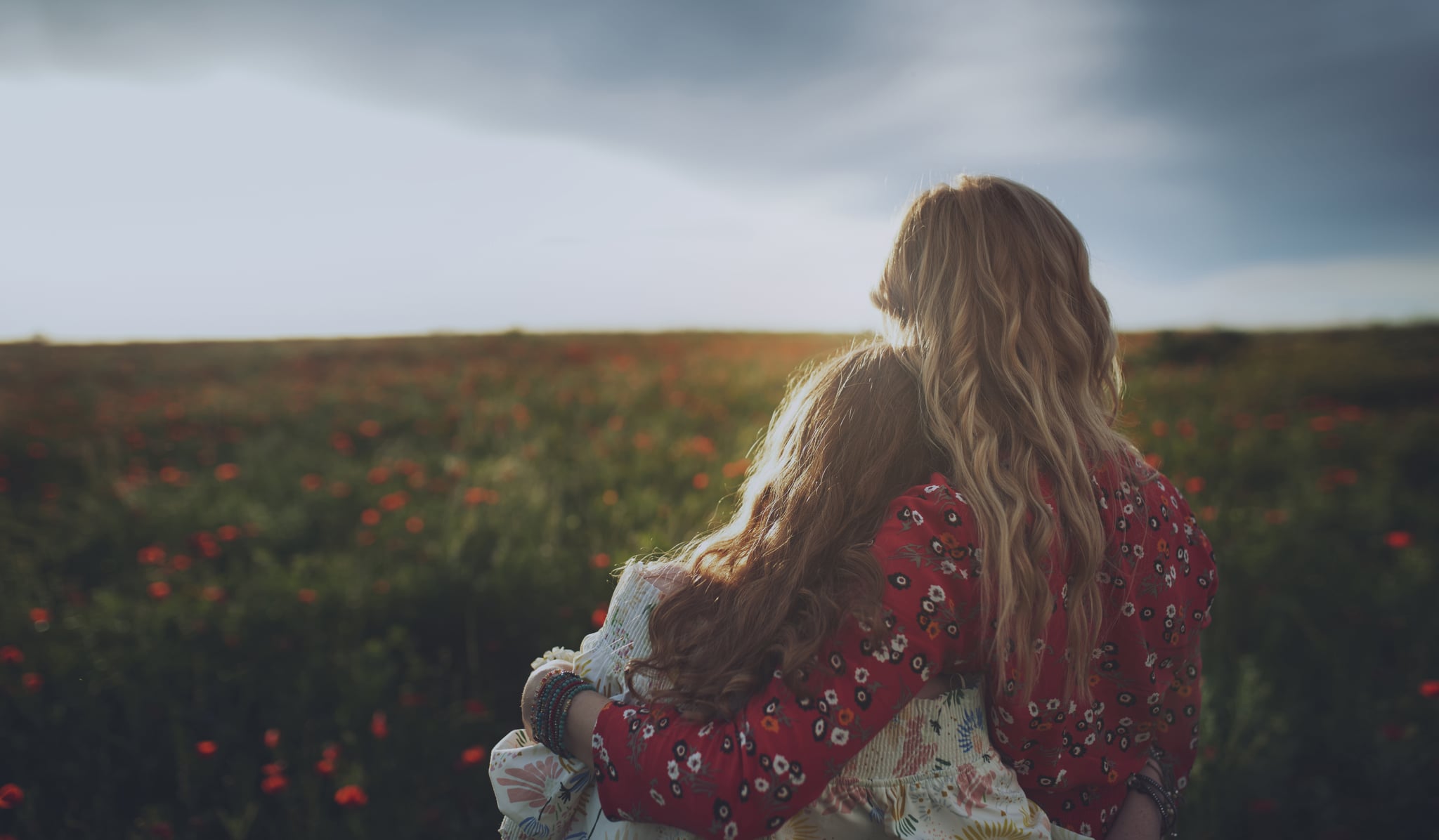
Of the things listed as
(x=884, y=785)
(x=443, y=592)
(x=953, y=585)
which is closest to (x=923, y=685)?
(x=953, y=585)

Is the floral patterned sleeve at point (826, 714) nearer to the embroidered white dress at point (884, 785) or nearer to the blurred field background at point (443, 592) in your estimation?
the embroidered white dress at point (884, 785)

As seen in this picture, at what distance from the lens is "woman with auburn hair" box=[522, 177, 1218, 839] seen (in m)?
1.12

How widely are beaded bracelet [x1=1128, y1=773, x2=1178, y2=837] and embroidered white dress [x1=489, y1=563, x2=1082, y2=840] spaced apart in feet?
0.81

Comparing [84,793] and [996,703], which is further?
[84,793]

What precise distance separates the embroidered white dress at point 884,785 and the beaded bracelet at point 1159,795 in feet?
0.81

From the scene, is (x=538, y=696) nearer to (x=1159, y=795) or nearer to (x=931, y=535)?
(x=931, y=535)

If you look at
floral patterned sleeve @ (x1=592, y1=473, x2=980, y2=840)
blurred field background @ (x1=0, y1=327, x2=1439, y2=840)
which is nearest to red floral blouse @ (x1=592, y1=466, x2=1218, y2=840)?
floral patterned sleeve @ (x1=592, y1=473, x2=980, y2=840)

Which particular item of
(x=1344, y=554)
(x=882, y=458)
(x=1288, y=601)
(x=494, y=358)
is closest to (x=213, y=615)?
(x=882, y=458)

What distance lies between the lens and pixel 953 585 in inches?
45.4

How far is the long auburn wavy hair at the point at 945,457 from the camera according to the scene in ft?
3.97

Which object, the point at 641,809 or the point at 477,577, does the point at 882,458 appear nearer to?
the point at 641,809

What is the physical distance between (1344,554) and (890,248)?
3.48m

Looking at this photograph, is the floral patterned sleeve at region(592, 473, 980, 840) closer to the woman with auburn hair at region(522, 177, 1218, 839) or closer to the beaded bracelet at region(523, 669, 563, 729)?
the woman with auburn hair at region(522, 177, 1218, 839)

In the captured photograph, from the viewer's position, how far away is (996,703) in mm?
1319
